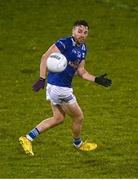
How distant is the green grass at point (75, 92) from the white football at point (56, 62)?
1593 millimetres

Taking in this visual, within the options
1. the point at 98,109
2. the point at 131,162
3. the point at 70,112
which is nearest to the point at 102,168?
the point at 131,162

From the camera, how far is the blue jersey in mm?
10789

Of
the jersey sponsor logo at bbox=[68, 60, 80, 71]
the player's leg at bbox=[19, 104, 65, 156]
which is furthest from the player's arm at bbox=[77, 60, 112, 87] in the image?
the player's leg at bbox=[19, 104, 65, 156]

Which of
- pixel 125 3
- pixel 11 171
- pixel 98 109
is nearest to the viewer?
pixel 11 171

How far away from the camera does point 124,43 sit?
75.2ft

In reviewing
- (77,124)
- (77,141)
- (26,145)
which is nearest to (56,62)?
(77,124)

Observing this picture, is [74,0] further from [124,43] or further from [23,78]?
[23,78]

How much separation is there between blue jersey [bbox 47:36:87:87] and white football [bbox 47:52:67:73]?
0.24m

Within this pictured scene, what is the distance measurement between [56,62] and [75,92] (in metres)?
6.76

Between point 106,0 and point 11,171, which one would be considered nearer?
point 11,171

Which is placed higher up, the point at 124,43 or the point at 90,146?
the point at 90,146

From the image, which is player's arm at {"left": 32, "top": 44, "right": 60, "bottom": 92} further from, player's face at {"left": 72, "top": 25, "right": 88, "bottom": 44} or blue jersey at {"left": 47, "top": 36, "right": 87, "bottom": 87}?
player's face at {"left": 72, "top": 25, "right": 88, "bottom": 44}

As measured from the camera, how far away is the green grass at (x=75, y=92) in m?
10.6

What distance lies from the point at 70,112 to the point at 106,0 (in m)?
18.0
